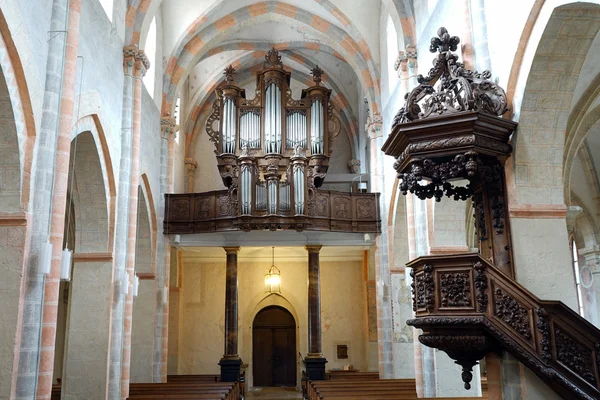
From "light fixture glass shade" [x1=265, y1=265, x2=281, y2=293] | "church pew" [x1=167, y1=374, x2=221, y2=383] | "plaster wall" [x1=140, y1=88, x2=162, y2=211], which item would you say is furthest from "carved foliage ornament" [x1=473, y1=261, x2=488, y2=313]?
"light fixture glass shade" [x1=265, y1=265, x2=281, y2=293]

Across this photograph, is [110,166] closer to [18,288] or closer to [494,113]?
[18,288]

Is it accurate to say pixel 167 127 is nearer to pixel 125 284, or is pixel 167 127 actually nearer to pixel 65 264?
pixel 125 284

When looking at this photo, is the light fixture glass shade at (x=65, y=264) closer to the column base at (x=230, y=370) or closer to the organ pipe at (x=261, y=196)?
the organ pipe at (x=261, y=196)

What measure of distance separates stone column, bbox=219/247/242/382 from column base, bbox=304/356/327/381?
205 cm

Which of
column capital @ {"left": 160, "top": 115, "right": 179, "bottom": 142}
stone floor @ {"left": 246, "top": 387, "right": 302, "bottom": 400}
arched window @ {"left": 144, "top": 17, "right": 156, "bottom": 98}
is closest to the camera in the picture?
arched window @ {"left": 144, "top": 17, "right": 156, "bottom": 98}

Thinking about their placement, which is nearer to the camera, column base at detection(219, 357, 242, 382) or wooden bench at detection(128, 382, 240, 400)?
wooden bench at detection(128, 382, 240, 400)

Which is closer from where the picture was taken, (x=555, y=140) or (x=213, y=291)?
(x=555, y=140)

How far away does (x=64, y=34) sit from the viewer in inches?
367

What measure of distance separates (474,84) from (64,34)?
6.08 m

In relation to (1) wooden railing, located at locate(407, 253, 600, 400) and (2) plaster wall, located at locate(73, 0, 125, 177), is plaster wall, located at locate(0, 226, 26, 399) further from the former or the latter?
(1) wooden railing, located at locate(407, 253, 600, 400)

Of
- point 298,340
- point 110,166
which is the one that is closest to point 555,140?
point 110,166

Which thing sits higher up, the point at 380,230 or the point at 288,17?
the point at 288,17

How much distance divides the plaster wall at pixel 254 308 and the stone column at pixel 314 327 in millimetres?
4721

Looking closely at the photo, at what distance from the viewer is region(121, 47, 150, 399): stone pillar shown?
44.0 ft
